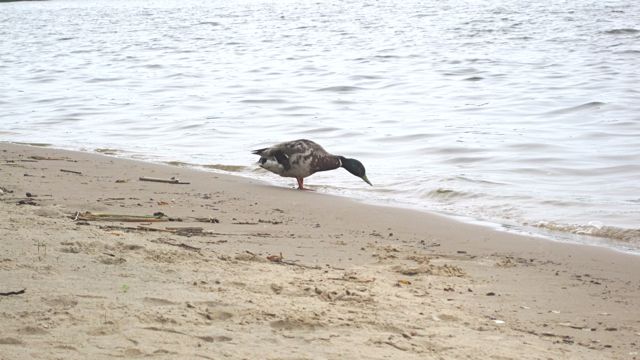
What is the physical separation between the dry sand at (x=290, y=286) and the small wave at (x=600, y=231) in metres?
0.56

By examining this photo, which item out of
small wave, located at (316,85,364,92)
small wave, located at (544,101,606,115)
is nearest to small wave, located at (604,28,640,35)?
small wave, located at (316,85,364,92)

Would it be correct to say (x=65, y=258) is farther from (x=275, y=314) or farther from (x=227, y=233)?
(x=227, y=233)

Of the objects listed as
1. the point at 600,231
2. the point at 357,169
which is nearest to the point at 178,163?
the point at 357,169

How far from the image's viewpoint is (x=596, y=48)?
763 inches

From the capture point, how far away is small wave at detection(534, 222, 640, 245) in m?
6.56

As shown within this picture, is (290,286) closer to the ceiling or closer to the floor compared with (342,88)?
closer to the ceiling

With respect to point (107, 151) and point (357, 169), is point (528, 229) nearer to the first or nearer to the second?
point (357, 169)

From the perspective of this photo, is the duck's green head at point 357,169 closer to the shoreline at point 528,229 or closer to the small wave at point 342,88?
the shoreline at point 528,229

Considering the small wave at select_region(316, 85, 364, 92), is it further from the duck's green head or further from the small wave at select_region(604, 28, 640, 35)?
the small wave at select_region(604, 28, 640, 35)

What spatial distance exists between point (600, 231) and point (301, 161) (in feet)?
9.98

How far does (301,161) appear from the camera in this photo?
8.67 meters

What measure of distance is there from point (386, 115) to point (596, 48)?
8.22 metres

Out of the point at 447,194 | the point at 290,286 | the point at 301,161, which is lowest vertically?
the point at 447,194

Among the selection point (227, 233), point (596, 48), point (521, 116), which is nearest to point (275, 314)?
point (227, 233)
